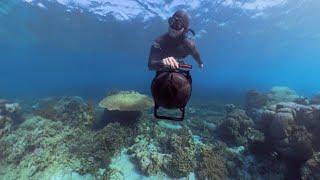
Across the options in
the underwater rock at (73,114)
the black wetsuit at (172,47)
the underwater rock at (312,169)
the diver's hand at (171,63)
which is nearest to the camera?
the diver's hand at (171,63)

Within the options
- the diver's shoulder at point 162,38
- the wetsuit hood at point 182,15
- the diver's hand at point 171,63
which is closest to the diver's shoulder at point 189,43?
the diver's shoulder at point 162,38

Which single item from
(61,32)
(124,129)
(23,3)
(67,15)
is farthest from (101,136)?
(61,32)

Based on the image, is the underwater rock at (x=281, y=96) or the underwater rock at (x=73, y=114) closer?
the underwater rock at (x=73, y=114)

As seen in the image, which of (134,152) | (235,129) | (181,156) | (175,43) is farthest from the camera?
(235,129)

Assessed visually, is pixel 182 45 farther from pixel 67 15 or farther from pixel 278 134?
pixel 67 15

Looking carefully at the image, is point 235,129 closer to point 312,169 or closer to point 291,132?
point 291,132

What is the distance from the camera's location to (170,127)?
Answer: 38.4 ft

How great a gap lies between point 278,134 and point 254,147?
115 cm

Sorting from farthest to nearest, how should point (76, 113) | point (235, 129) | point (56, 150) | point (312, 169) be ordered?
point (76, 113) → point (235, 129) → point (56, 150) → point (312, 169)

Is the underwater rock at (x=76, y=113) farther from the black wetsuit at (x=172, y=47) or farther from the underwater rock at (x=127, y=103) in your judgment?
the black wetsuit at (x=172, y=47)

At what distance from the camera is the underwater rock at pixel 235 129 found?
34.4 feet

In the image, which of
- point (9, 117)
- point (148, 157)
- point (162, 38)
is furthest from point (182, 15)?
point (9, 117)

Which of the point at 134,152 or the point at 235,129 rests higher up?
the point at 235,129

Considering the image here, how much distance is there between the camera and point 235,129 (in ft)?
34.9
